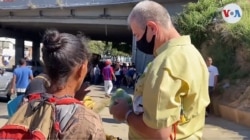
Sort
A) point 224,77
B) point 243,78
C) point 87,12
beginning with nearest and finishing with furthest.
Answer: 1. point 243,78
2. point 224,77
3. point 87,12

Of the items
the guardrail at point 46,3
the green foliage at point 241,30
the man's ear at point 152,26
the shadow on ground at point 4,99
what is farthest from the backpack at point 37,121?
the guardrail at point 46,3

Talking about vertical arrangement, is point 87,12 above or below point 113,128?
above

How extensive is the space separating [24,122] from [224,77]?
13976 mm

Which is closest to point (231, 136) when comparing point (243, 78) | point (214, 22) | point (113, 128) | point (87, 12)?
point (113, 128)

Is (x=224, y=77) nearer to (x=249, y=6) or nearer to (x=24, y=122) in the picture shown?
(x=249, y=6)

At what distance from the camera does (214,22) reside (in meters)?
18.4

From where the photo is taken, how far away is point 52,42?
2.60m

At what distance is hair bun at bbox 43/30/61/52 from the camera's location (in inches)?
102

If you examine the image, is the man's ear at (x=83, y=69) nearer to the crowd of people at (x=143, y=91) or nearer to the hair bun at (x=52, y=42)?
the crowd of people at (x=143, y=91)

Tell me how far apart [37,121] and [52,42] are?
1.37ft

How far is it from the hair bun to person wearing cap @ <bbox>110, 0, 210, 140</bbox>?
0.54 metres

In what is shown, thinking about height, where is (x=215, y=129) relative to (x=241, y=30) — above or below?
below

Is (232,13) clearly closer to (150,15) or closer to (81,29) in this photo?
(150,15)

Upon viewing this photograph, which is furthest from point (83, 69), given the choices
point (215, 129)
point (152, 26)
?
point (215, 129)
